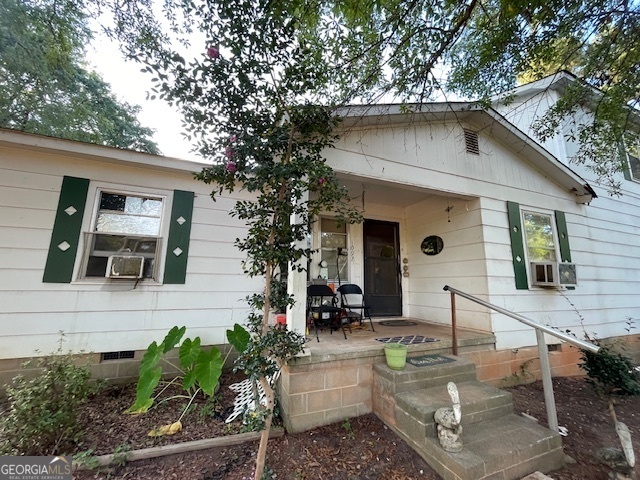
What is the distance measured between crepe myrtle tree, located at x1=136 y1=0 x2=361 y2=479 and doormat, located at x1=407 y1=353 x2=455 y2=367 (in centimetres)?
150

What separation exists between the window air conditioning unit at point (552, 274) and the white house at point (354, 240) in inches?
1.1

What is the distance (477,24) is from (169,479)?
17.4 ft

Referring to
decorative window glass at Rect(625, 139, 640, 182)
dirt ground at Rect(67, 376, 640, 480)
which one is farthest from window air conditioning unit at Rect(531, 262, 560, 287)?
decorative window glass at Rect(625, 139, 640, 182)

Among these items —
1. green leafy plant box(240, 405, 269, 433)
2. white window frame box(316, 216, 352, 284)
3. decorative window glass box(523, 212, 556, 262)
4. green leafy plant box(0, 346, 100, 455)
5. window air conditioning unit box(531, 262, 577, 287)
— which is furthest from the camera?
white window frame box(316, 216, 352, 284)

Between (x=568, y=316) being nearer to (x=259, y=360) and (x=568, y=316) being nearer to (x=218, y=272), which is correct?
(x=259, y=360)

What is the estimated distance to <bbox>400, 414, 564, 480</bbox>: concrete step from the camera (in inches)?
69.7

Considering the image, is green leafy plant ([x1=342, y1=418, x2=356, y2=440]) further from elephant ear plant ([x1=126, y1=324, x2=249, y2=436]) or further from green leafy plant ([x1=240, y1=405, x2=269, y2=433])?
elephant ear plant ([x1=126, y1=324, x2=249, y2=436])

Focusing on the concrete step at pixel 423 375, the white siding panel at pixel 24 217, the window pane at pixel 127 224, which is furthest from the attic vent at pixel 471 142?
the white siding panel at pixel 24 217

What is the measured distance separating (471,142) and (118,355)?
19.6 ft

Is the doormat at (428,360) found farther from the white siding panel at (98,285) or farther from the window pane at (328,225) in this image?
the window pane at (328,225)

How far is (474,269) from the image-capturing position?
3896 millimetres

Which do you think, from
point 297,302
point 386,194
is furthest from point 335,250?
point 297,302

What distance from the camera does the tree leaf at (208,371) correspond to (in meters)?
2.47

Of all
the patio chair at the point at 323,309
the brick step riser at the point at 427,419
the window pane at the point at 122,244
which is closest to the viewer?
the brick step riser at the point at 427,419
